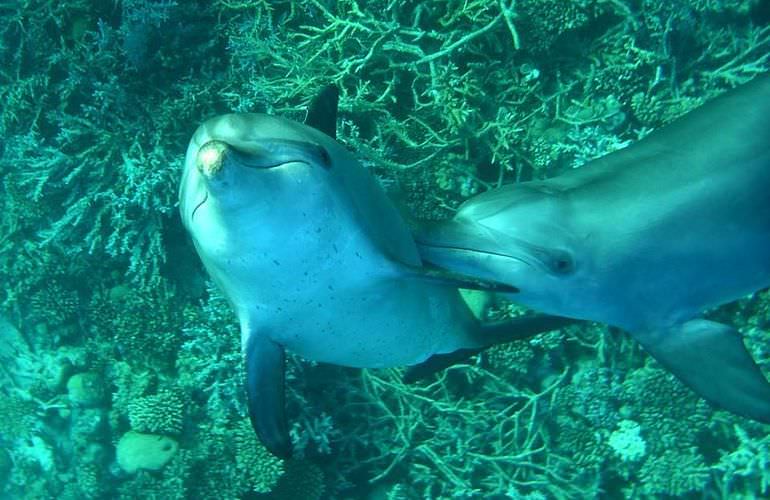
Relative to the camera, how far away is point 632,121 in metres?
4.74

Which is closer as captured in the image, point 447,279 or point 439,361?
point 447,279

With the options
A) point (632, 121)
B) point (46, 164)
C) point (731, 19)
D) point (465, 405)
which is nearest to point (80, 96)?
point (46, 164)

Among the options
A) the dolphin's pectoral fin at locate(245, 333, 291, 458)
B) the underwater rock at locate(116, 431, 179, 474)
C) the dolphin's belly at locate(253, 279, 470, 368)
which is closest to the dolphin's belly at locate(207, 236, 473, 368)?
the dolphin's belly at locate(253, 279, 470, 368)

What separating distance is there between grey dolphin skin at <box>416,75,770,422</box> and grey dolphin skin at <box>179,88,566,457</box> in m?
0.40

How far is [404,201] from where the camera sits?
4.30 m

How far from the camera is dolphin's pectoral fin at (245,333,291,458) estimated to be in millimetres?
2363

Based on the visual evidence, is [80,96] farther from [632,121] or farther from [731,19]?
[731,19]

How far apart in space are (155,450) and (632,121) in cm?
509

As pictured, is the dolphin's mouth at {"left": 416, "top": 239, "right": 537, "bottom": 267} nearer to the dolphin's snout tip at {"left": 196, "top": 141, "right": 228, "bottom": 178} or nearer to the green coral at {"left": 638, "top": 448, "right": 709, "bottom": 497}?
the dolphin's snout tip at {"left": 196, "top": 141, "right": 228, "bottom": 178}

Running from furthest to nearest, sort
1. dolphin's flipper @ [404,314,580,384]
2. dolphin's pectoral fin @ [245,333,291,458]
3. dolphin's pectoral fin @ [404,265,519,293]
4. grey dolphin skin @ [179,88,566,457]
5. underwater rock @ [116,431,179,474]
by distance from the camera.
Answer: underwater rock @ [116,431,179,474]
dolphin's flipper @ [404,314,580,384]
dolphin's pectoral fin @ [245,333,291,458]
dolphin's pectoral fin @ [404,265,519,293]
grey dolphin skin @ [179,88,566,457]

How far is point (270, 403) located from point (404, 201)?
230 cm

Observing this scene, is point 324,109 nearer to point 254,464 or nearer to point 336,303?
point 336,303

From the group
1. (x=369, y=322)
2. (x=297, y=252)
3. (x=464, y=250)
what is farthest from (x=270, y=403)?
(x=464, y=250)

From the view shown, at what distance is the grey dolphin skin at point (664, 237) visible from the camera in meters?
2.53
